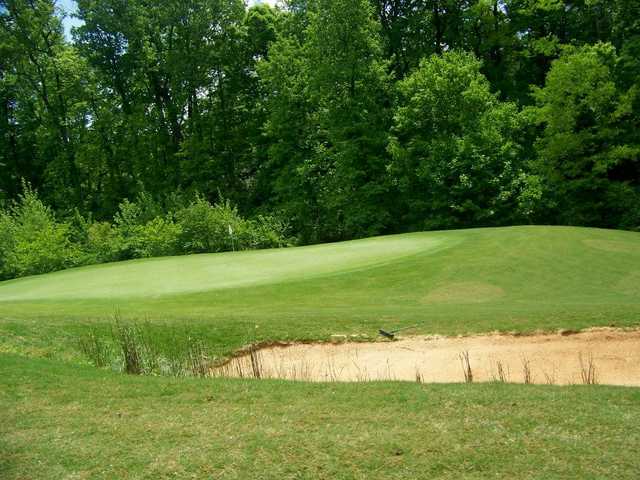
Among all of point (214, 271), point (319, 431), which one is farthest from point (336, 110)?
point (319, 431)

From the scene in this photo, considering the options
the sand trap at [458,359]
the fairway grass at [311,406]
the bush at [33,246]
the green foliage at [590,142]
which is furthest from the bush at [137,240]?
the sand trap at [458,359]

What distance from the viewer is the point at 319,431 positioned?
4793mm

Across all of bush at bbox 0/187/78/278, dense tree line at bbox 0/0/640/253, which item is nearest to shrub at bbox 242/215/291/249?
dense tree line at bbox 0/0/640/253

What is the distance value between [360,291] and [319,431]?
9.35 meters

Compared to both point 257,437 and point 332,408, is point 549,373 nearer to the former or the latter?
point 332,408

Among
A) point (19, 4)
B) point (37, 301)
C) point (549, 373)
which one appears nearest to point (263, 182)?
point (19, 4)

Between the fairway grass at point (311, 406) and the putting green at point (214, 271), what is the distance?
75.9 inches

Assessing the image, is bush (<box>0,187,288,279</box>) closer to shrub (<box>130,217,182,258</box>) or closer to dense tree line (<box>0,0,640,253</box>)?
shrub (<box>130,217,182,258</box>)

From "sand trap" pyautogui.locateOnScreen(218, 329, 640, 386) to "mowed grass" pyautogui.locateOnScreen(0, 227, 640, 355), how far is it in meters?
0.42

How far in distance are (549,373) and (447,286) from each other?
5916mm

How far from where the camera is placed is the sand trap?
811cm

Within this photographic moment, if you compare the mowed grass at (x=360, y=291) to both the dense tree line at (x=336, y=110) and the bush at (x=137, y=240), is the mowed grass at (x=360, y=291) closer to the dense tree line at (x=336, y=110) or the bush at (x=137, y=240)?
the bush at (x=137, y=240)

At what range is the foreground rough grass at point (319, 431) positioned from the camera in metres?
4.15

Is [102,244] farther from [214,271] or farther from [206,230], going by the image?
[214,271]
